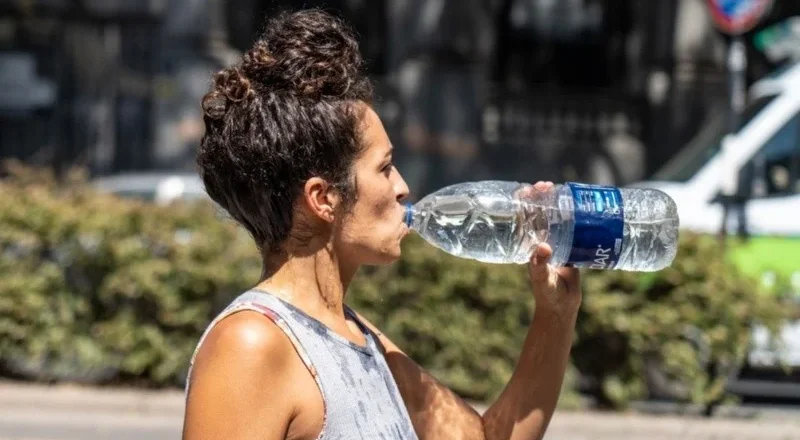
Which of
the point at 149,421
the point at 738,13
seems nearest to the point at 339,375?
the point at 149,421

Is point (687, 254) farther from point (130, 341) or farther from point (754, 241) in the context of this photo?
point (130, 341)

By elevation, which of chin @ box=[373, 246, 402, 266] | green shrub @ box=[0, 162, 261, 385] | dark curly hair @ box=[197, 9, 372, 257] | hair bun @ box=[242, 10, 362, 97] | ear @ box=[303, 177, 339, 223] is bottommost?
green shrub @ box=[0, 162, 261, 385]

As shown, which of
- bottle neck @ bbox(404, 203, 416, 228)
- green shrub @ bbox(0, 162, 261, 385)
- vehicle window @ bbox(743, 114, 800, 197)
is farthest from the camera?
vehicle window @ bbox(743, 114, 800, 197)

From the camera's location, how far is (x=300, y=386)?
2195 mm

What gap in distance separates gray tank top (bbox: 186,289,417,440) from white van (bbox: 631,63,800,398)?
7.04 meters

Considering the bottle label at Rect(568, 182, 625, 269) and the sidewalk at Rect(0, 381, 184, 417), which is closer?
the bottle label at Rect(568, 182, 625, 269)

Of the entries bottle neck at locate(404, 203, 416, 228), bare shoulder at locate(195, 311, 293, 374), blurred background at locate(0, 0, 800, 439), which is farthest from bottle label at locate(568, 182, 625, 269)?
blurred background at locate(0, 0, 800, 439)

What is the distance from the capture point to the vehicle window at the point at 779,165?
32.7 feet

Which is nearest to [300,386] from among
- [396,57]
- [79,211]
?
[79,211]

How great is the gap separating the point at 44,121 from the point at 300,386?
19.9 m

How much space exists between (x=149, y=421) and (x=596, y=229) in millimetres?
6326

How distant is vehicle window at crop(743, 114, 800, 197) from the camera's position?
997cm

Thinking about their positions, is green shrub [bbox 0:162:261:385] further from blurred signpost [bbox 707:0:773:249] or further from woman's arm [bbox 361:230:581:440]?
woman's arm [bbox 361:230:581:440]

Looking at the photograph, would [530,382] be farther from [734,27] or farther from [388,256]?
[734,27]
